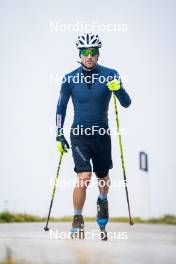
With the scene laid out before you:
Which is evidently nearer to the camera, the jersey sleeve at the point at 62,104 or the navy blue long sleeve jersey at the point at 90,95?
the navy blue long sleeve jersey at the point at 90,95

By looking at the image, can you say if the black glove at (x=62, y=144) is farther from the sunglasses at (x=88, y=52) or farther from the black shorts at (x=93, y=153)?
the sunglasses at (x=88, y=52)

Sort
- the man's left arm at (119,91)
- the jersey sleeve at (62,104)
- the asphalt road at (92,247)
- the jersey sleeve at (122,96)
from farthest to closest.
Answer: the jersey sleeve at (62,104)
the jersey sleeve at (122,96)
the man's left arm at (119,91)
the asphalt road at (92,247)

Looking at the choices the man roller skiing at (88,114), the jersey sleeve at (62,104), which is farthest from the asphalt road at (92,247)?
the jersey sleeve at (62,104)

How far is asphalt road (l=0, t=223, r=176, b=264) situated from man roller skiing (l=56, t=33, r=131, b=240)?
0.63m

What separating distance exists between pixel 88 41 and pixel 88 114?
85 cm

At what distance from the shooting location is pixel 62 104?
24.9 feet

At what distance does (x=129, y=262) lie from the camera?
17.1ft

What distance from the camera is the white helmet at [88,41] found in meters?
7.41

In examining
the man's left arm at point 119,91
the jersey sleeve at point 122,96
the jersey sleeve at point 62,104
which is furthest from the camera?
the jersey sleeve at point 62,104

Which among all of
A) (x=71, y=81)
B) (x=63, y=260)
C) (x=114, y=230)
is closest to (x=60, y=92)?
(x=71, y=81)

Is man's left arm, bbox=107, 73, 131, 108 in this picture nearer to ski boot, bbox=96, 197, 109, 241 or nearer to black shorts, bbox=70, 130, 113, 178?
black shorts, bbox=70, 130, 113, 178

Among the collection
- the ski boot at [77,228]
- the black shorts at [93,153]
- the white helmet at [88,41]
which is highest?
the white helmet at [88,41]

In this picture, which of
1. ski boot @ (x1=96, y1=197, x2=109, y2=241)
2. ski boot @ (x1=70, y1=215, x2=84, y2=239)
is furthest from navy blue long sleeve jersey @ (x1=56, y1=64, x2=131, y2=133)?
ski boot @ (x1=70, y1=215, x2=84, y2=239)

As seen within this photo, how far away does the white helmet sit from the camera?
7.41 meters
